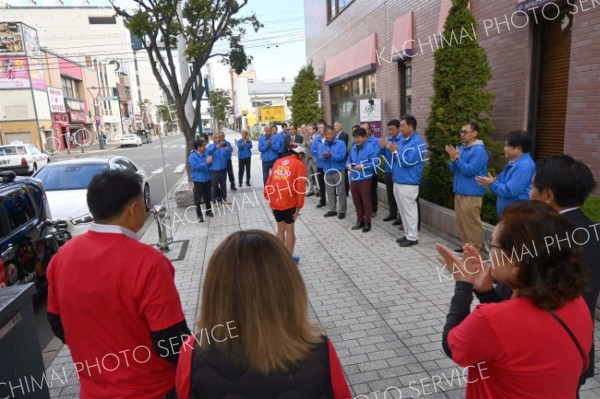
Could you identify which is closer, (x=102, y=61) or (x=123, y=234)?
(x=123, y=234)

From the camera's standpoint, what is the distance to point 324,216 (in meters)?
8.92

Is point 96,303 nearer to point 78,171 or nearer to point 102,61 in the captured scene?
point 78,171

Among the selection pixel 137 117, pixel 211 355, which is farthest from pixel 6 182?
pixel 137 117

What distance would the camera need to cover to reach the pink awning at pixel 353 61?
12.4 meters

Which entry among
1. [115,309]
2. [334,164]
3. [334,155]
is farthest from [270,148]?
[115,309]

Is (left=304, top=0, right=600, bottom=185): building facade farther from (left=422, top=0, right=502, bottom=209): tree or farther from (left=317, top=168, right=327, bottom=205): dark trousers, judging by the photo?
(left=317, top=168, right=327, bottom=205): dark trousers

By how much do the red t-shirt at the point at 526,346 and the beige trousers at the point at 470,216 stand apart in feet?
14.3

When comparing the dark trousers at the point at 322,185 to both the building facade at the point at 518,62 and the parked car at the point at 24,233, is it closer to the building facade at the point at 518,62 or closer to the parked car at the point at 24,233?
the building facade at the point at 518,62

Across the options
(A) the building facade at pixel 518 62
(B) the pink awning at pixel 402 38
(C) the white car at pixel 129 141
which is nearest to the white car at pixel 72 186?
(A) the building facade at pixel 518 62

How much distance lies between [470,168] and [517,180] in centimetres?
130

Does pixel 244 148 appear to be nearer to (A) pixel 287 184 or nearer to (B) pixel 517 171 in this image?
(A) pixel 287 184

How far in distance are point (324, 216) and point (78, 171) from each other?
537 cm

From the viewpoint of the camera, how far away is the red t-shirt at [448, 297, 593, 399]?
147cm

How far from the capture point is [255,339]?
4.55ft
